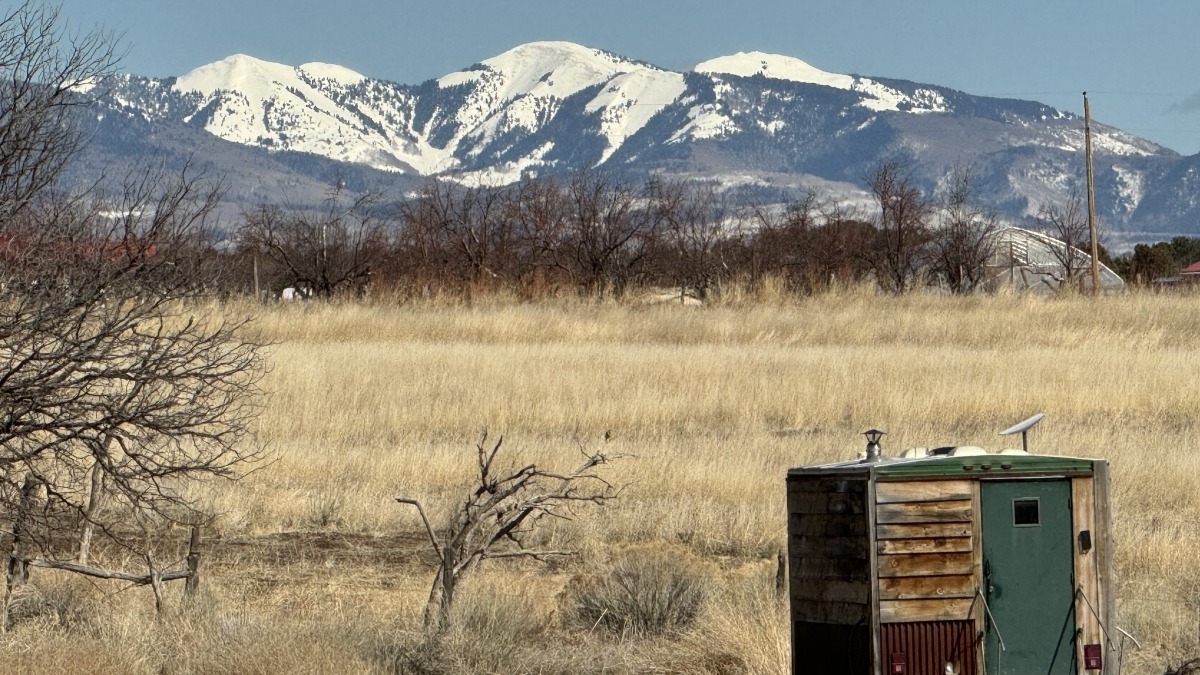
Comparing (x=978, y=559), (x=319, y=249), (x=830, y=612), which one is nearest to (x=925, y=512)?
(x=978, y=559)

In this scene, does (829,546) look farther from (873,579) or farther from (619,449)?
(619,449)

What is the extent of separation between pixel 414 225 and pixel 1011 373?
2492 centimetres

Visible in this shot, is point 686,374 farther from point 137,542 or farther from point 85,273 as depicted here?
point 85,273

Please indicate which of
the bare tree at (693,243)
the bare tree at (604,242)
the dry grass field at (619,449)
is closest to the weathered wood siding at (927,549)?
the dry grass field at (619,449)

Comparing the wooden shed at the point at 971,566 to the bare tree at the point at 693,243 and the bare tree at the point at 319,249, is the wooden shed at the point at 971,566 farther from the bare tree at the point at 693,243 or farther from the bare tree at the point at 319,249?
the bare tree at the point at 319,249

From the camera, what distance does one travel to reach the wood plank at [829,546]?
792cm

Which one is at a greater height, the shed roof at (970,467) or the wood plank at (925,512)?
the shed roof at (970,467)

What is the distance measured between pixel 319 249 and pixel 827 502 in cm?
3885

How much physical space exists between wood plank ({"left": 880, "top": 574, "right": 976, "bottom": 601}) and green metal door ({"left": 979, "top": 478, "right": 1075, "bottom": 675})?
110 millimetres

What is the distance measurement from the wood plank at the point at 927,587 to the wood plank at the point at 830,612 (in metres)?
0.15

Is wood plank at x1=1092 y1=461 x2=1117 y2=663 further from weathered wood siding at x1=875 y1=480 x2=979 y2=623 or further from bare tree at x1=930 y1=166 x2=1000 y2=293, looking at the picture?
bare tree at x1=930 y1=166 x2=1000 y2=293

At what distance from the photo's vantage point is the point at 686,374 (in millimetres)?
26297

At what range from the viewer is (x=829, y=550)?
8109mm

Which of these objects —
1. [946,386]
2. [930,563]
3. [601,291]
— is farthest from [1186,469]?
[601,291]
